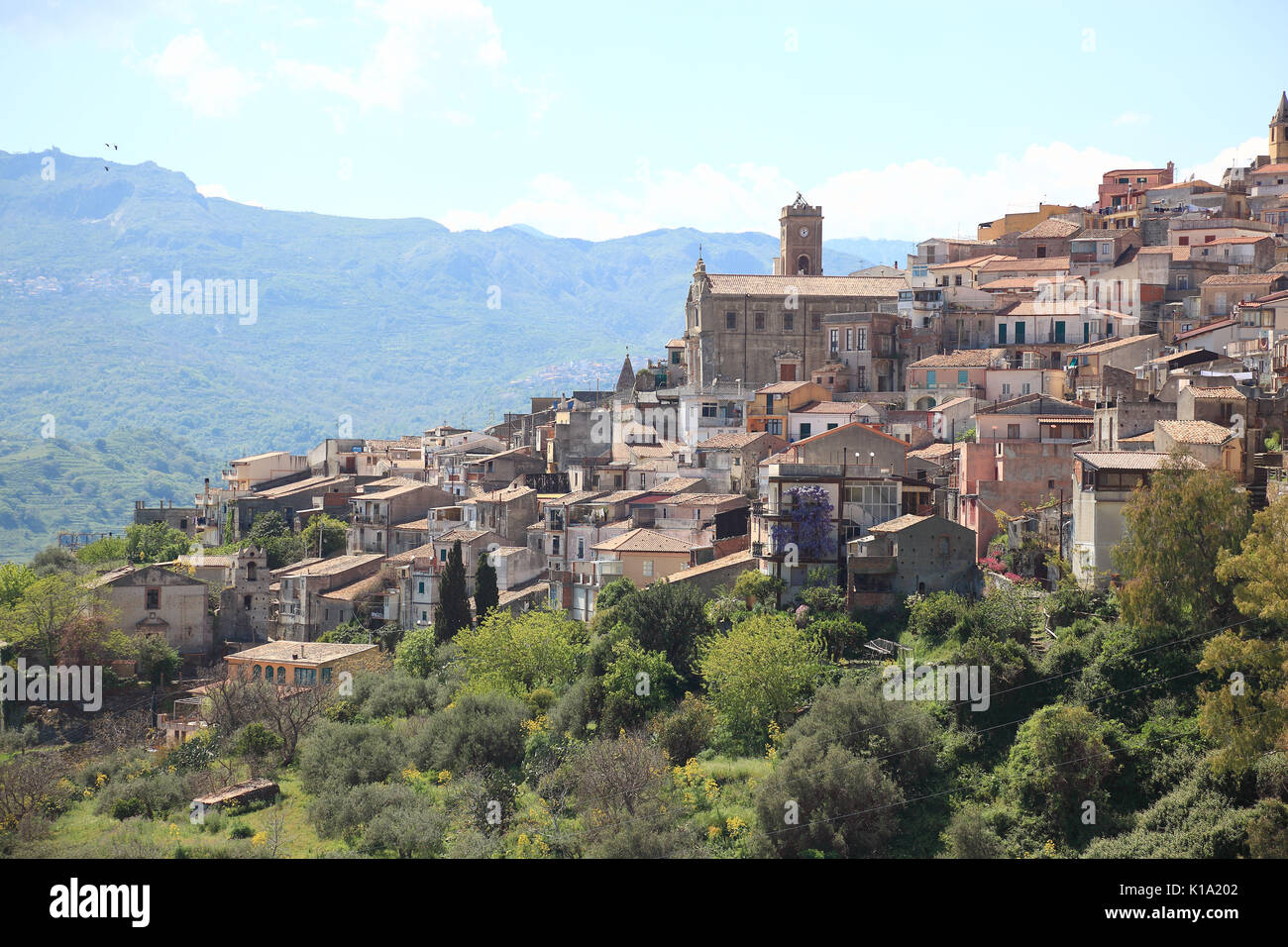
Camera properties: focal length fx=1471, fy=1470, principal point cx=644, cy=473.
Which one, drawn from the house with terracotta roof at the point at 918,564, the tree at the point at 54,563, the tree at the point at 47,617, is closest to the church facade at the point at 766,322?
the tree at the point at 47,617

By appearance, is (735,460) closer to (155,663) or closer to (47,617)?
(155,663)

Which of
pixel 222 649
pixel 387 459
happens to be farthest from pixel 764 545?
pixel 387 459

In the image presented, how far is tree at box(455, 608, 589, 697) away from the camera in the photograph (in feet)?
133

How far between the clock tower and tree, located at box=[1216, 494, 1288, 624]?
179 ft

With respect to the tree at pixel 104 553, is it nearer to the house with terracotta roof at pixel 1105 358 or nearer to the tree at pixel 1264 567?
the house with terracotta roof at pixel 1105 358

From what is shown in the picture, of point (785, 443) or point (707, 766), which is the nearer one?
point (707, 766)

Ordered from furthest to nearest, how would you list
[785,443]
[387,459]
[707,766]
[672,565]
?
[387,459] → [785,443] → [672,565] → [707,766]

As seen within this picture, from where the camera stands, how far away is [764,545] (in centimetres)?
4003

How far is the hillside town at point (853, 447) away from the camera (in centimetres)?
3684

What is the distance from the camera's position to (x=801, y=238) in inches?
3132

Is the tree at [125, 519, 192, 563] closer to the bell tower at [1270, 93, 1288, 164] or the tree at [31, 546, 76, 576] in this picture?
the tree at [31, 546, 76, 576]
